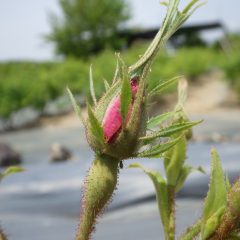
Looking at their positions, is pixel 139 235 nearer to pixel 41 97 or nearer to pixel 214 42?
pixel 41 97

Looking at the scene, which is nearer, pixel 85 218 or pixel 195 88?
pixel 85 218

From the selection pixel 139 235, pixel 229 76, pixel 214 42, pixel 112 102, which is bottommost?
pixel 139 235

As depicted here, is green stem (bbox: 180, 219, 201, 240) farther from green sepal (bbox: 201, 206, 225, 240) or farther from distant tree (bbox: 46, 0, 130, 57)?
distant tree (bbox: 46, 0, 130, 57)

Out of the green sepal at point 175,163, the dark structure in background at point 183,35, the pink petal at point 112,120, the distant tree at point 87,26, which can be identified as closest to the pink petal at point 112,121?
the pink petal at point 112,120

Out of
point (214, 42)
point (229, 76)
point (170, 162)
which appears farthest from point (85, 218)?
point (214, 42)

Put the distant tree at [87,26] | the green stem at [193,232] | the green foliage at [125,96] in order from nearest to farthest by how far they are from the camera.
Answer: the green foliage at [125,96] < the green stem at [193,232] < the distant tree at [87,26]

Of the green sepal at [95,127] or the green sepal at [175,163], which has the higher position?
the green sepal at [95,127]

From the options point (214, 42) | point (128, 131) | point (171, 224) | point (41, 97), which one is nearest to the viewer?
point (128, 131)

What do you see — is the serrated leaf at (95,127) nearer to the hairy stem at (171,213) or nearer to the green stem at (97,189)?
the green stem at (97,189)
